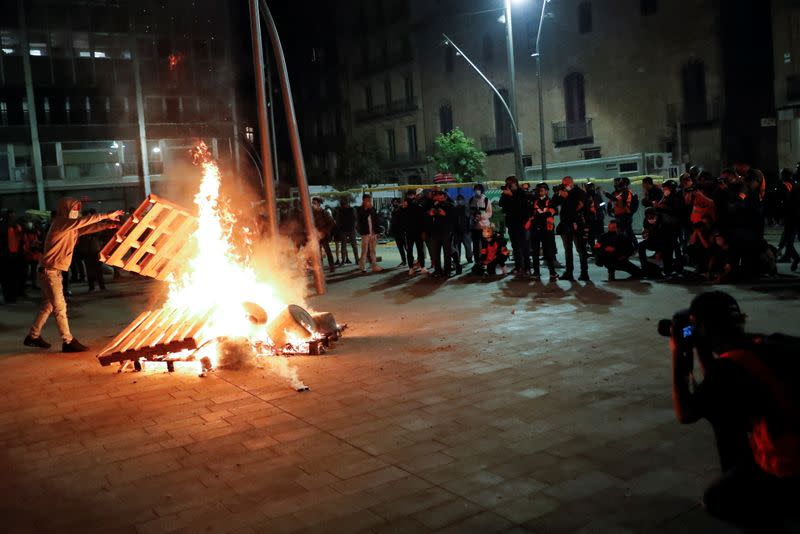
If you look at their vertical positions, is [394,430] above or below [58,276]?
below

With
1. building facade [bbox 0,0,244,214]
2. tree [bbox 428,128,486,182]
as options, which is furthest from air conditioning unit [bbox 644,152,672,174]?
building facade [bbox 0,0,244,214]

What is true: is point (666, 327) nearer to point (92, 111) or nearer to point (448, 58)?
point (448, 58)

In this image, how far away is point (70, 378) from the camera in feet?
27.2

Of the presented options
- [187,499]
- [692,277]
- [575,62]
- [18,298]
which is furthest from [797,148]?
[187,499]

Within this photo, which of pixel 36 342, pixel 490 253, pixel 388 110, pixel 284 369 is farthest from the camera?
pixel 388 110

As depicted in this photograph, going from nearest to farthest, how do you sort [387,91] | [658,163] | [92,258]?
[92,258] → [658,163] → [387,91]

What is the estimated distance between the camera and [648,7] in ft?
125

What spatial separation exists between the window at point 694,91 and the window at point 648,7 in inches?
135

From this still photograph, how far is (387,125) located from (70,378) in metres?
48.1

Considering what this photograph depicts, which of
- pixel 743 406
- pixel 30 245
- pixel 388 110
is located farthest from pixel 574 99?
pixel 743 406

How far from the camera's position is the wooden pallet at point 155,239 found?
31.5 feet

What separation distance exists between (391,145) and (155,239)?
150ft

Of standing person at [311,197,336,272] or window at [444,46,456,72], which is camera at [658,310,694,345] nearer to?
standing person at [311,197,336,272]

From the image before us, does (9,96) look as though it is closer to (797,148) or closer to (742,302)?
(797,148)
